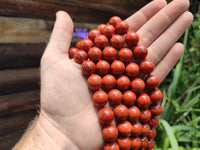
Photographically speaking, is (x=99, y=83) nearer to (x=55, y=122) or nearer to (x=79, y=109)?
(x=79, y=109)

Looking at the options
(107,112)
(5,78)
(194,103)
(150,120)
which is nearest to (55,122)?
(107,112)

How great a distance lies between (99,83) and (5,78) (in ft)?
2.36

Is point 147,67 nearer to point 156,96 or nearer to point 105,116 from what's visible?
point 156,96

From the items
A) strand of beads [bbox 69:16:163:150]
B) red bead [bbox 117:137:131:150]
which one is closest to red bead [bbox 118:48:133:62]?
strand of beads [bbox 69:16:163:150]

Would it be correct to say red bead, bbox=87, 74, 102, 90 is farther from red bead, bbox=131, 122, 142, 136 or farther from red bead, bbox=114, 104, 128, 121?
red bead, bbox=131, 122, 142, 136

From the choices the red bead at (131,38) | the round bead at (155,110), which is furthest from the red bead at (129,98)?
the red bead at (131,38)

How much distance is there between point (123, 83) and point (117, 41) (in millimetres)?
190

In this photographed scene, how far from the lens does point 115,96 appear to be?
743mm

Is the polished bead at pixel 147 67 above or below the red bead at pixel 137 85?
above

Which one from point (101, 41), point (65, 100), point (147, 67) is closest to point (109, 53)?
point (101, 41)

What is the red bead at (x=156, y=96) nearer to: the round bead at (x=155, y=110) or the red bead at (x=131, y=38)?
the round bead at (x=155, y=110)

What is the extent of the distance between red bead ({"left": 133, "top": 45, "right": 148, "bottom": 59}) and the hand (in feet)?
0.42

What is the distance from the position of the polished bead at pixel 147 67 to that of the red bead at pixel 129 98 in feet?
0.38

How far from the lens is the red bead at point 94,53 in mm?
768
